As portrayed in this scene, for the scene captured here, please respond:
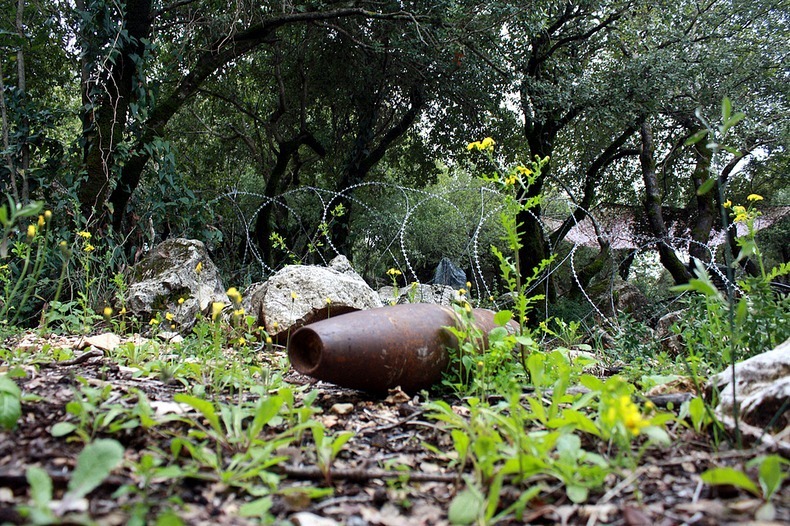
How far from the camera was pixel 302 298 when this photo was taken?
4.47 meters

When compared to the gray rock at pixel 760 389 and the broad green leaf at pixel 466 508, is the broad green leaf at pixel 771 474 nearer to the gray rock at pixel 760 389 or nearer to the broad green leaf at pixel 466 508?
the gray rock at pixel 760 389

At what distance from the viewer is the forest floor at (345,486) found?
3.74 ft

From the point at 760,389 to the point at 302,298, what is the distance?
340 centimetres

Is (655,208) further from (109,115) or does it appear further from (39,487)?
(39,487)

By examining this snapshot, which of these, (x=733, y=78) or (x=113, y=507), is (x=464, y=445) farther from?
(x=733, y=78)

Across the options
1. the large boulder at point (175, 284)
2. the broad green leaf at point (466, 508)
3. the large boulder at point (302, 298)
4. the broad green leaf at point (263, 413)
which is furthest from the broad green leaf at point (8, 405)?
the large boulder at point (175, 284)

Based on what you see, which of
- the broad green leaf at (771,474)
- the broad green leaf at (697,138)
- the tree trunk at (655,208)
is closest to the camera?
the broad green leaf at (771,474)

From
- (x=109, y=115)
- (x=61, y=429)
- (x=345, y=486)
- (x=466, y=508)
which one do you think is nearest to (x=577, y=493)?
(x=466, y=508)

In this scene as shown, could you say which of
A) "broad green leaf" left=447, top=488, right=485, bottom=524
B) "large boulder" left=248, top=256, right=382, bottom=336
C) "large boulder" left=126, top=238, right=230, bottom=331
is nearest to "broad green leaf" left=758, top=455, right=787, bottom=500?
"broad green leaf" left=447, top=488, right=485, bottom=524

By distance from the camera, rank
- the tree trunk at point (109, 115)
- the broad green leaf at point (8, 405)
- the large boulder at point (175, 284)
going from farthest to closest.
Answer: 1. the tree trunk at point (109, 115)
2. the large boulder at point (175, 284)
3. the broad green leaf at point (8, 405)

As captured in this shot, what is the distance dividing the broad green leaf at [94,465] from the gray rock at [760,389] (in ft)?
5.53

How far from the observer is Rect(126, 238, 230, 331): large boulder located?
477 cm

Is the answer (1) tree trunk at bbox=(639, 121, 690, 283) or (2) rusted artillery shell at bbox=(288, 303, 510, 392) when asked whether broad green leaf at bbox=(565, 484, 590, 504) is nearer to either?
(2) rusted artillery shell at bbox=(288, 303, 510, 392)

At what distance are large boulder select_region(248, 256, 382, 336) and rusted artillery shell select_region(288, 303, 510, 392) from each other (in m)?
1.81
